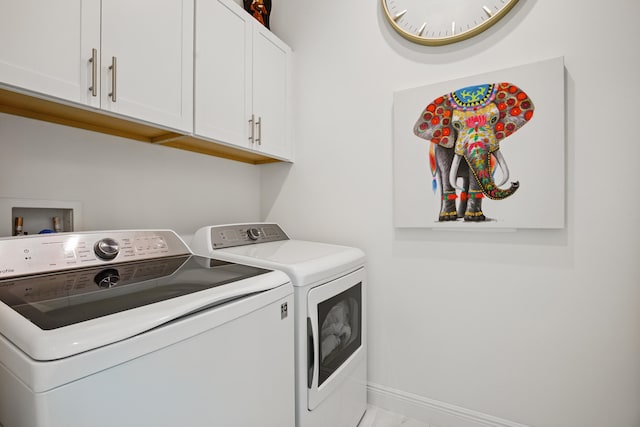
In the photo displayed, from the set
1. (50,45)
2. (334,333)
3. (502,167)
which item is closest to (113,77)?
(50,45)

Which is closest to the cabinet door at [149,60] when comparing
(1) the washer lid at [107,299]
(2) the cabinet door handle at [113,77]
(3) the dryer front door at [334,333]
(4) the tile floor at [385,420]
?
(2) the cabinet door handle at [113,77]

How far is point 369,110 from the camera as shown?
1806 millimetres

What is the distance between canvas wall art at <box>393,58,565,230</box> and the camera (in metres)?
1.36

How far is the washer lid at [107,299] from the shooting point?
557 millimetres

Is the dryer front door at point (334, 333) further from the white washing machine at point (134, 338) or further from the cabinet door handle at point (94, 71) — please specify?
the cabinet door handle at point (94, 71)

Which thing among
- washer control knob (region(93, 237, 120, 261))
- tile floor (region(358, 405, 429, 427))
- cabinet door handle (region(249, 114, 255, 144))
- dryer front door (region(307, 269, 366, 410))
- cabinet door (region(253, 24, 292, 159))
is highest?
cabinet door (region(253, 24, 292, 159))

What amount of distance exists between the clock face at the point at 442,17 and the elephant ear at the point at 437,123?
32cm

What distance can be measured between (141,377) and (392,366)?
147 centimetres

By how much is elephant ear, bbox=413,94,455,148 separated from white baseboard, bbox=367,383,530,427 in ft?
4.47

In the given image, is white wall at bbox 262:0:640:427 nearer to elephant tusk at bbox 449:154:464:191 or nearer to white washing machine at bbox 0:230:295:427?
elephant tusk at bbox 449:154:464:191

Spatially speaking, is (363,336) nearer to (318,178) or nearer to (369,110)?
(318,178)

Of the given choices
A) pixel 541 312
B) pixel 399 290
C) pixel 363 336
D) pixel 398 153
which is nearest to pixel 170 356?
pixel 363 336

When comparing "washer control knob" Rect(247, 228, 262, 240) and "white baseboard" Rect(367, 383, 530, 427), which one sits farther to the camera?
"washer control knob" Rect(247, 228, 262, 240)

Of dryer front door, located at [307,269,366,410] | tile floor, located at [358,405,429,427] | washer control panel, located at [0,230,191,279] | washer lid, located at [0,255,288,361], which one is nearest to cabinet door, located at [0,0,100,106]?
washer control panel, located at [0,230,191,279]
